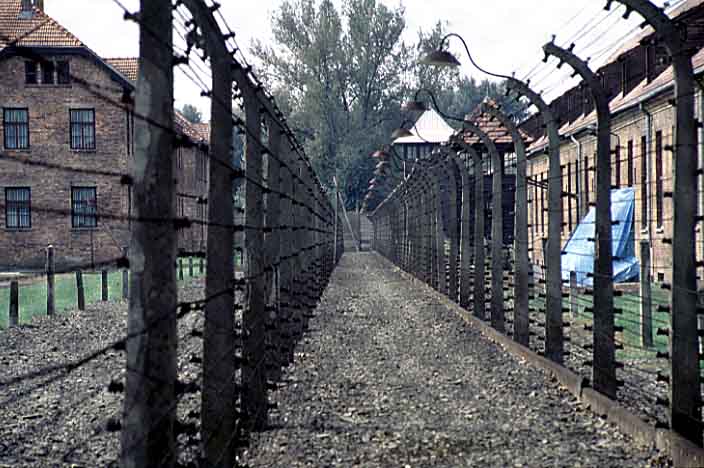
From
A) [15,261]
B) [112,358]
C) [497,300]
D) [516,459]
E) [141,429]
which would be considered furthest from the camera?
[15,261]

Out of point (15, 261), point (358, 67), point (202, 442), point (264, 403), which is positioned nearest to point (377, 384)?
point (264, 403)

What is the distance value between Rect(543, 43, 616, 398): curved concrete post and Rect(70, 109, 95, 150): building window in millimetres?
32284

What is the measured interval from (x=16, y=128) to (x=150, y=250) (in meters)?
36.7

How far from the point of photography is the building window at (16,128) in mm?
38312

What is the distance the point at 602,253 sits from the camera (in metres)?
8.46

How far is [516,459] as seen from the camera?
6.42 metres

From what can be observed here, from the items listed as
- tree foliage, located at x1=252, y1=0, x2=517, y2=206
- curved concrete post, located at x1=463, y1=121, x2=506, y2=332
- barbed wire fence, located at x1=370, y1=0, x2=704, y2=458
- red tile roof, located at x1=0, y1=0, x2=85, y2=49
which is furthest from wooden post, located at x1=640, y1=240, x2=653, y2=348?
tree foliage, located at x1=252, y1=0, x2=517, y2=206

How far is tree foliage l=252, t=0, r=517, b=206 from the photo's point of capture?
64.9 meters

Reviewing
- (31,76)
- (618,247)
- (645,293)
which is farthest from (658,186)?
(31,76)

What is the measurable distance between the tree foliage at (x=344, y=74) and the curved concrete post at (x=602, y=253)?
55577mm

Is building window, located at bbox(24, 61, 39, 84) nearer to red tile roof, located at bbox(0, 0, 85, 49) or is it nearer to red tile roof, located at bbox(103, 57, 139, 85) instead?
red tile roof, located at bbox(0, 0, 85, 49)

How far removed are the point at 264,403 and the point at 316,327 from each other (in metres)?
7.92

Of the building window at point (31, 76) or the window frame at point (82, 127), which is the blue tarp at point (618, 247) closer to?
the window frame at point (82, 127)

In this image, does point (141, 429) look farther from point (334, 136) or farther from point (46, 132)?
point (334, 136)
